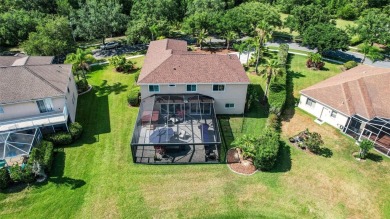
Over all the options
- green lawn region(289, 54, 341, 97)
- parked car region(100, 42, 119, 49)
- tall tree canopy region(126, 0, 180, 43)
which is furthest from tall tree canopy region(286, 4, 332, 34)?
parked car region(100, 42, 119, 49)

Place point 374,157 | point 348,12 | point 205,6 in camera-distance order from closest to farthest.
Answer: point 374,157, point 205,6, point 348,12

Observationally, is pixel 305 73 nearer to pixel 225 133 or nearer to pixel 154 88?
pixel 225 133

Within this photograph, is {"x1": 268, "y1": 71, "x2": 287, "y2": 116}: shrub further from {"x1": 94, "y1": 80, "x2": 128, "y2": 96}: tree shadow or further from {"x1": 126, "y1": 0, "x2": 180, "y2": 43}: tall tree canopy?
{"x1": 126, "y1": 0, "x2": 180, "y2": 43}: tall tree canopy

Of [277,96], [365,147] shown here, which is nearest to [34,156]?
[277,96]

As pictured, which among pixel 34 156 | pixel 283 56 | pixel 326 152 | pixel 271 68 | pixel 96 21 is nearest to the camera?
pixel 34 156

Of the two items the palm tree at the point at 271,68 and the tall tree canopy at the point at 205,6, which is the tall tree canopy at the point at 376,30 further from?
the tall tree canopy at the point at 205,6

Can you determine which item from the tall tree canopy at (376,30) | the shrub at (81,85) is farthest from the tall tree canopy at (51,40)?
the tall tree canopy at (376,30)

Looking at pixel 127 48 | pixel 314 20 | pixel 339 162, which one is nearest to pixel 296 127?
pixel 339 162
